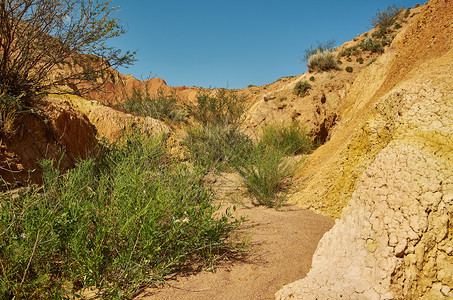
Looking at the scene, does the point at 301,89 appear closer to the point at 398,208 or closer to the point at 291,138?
the point at 291,138

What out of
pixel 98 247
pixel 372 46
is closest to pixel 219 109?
pixel 98 247

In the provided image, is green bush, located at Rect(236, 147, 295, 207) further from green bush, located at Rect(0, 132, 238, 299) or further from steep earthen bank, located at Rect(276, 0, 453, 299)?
green bush, located at Rect(0, 132, 238, 299)

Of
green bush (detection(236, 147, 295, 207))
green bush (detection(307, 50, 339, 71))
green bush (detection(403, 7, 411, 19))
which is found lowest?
green bush (detection(236, 147, 295, 207))

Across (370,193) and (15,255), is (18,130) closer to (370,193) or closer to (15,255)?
Answer: (15,255)

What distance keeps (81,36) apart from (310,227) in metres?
5.09

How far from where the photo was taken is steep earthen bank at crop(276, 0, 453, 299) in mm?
1798

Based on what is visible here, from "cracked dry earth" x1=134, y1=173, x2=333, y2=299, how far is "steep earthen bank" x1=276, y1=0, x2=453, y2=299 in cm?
22

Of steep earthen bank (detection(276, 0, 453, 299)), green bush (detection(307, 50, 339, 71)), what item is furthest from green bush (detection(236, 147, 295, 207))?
green bush (detection(307, 50, 339, 71))

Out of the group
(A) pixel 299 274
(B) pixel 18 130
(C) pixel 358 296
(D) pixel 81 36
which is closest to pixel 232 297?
(A) pixel 299 274

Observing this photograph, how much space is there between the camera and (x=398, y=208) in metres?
2.10

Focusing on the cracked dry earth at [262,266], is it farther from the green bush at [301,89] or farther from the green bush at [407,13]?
the green bush at [407,13]

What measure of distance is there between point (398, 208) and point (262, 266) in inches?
46.3

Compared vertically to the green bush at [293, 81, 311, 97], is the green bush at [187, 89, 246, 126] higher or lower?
lower

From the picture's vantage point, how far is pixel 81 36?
17.3 feet
